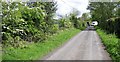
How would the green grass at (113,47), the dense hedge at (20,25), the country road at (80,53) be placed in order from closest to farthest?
the green grass at (113,47) < the country road at (80,53) < the dense hedge at (20,25)

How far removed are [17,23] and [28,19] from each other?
342 centimetres

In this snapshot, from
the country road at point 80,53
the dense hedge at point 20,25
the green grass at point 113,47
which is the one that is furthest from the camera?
the dense hedge at point 20,25

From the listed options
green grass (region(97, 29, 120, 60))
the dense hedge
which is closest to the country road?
green grass (region(97, 29, 120, 60))

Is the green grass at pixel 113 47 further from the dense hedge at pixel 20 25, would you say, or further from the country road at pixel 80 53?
the dense hedge at pixel 20 25

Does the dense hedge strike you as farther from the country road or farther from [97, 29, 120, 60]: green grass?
[97, 29, 120, 60]: green grass

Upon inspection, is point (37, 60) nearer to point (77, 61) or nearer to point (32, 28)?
point (77, 61)

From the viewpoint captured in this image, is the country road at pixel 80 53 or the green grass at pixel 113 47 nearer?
the green grass at pixel 113 47

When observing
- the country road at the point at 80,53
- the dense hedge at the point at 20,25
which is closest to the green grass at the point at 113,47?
the country road at the point at 80,53

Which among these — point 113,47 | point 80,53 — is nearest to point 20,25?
point 80,53

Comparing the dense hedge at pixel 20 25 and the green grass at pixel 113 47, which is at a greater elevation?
the dense hedge at pixel 20 25

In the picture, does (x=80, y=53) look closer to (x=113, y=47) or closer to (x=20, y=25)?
(x=113, y=47)

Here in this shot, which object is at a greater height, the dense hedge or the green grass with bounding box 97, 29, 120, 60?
the dense hedge

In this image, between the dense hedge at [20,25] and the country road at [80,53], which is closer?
the country road at [80,53]

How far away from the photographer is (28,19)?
18797mm
